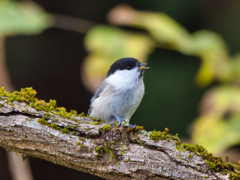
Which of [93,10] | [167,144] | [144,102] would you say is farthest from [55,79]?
[167,144]

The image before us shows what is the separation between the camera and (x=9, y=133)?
187cm

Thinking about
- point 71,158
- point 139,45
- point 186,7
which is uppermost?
point 186,7

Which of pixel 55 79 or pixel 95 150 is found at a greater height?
pixel 55 79

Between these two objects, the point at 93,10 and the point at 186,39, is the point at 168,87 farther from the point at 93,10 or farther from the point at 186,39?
the point at 93,10

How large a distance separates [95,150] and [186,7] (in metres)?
3.44

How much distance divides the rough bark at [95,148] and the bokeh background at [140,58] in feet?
2.29

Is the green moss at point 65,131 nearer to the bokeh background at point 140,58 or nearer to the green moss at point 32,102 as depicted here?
the green moss at point 32,102

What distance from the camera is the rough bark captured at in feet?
5.94

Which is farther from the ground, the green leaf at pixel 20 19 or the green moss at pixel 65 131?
the green leaf at pixel 20 19

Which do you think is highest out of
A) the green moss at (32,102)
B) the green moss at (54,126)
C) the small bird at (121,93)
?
the small bird at (121,93)

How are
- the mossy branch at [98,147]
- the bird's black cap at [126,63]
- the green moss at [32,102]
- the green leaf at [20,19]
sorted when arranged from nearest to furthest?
the mossy branch at [98,147] → the green moss at [32,102] → the green leaf at [20,19] → the bird's black cap at [126,63]

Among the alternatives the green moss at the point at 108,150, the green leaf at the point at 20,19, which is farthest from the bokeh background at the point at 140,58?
the green moss at the point at 108,150

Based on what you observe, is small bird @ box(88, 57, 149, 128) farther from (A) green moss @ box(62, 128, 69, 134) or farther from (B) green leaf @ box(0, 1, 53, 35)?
(B) green leaf @ box(0, 1, 53, 35)

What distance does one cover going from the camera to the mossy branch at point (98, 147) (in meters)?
1.81
